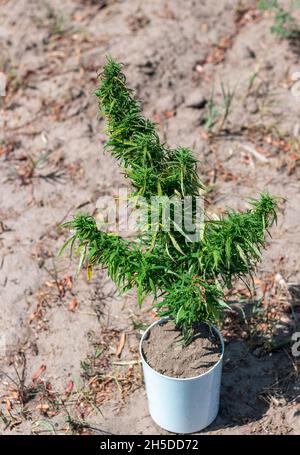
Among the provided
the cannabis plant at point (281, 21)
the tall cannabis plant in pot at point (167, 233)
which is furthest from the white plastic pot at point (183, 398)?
the cannabis plant at point (281, 21)

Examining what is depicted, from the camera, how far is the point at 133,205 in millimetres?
2898

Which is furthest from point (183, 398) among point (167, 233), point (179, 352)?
point (167, 233)

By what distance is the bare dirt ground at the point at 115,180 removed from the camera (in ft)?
11.7

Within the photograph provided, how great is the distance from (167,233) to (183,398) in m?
0.80

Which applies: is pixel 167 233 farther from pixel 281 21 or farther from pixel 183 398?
pixel 281 21

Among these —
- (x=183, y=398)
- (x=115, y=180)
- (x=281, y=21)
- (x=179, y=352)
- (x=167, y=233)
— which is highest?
(x=281, y=21)

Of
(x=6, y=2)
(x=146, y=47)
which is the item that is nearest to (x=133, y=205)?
(x=146, y=47)

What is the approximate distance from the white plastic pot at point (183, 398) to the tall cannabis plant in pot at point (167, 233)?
0.08ft

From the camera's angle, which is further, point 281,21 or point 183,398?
point 281,21

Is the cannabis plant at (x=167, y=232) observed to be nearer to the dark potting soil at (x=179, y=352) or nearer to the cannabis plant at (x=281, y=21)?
the dark potting soil at (x=179, y=352)

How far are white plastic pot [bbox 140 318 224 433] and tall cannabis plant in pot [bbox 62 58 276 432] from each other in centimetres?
2

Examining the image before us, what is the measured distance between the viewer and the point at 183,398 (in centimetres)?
321

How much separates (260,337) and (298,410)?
43 cm

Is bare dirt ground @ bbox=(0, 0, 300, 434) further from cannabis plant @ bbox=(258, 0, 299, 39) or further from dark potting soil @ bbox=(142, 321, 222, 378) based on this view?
dark potting soil @ bbox=(142, 321, 222, 378)
